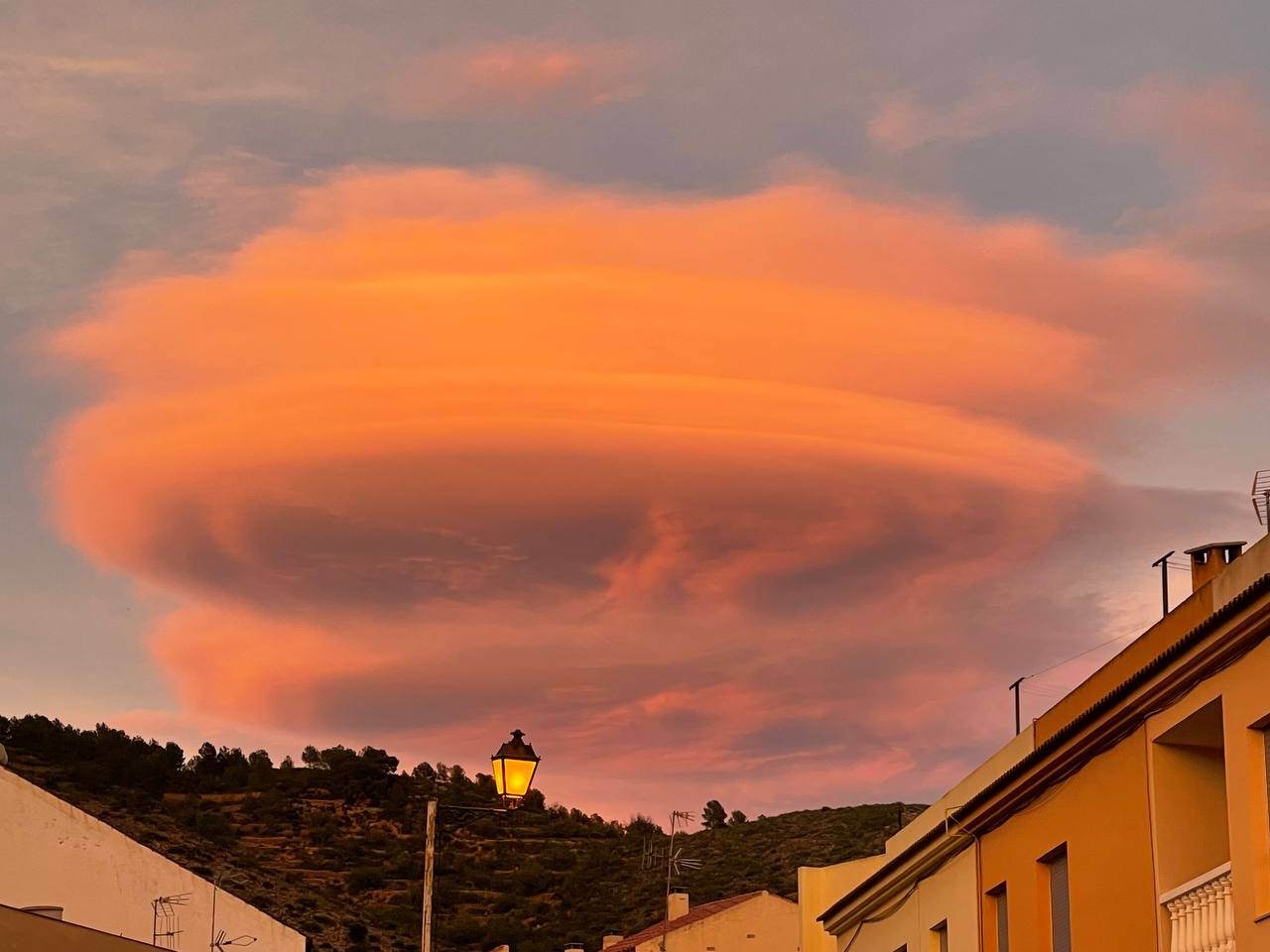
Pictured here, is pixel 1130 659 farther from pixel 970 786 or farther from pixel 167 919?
pixel 167 919

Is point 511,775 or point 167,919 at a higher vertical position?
point 511,775

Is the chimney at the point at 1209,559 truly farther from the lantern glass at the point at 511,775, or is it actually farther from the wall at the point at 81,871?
the wall at the point at 81,871

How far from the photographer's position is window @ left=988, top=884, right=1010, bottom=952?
2317 centimetres

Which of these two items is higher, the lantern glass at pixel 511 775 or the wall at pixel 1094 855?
the lantern glass at pixel 511 775

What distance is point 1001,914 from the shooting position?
23.6m


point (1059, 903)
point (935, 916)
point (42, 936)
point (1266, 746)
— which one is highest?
point (1266, 746)

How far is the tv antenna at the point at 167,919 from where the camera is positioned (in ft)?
123

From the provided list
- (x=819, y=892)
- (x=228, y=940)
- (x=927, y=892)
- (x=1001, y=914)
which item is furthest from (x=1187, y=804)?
(x=228, y=940)

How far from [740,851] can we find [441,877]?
14873mm

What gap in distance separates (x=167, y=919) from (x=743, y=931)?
76.5ft

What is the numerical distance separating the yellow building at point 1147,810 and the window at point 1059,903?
0.03m

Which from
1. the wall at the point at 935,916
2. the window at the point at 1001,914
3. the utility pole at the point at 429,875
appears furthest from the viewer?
the wall at the point at 935,916

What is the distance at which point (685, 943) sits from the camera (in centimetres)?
5588

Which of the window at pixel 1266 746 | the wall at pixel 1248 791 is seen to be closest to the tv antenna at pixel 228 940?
the wall at pixel 1248 791
